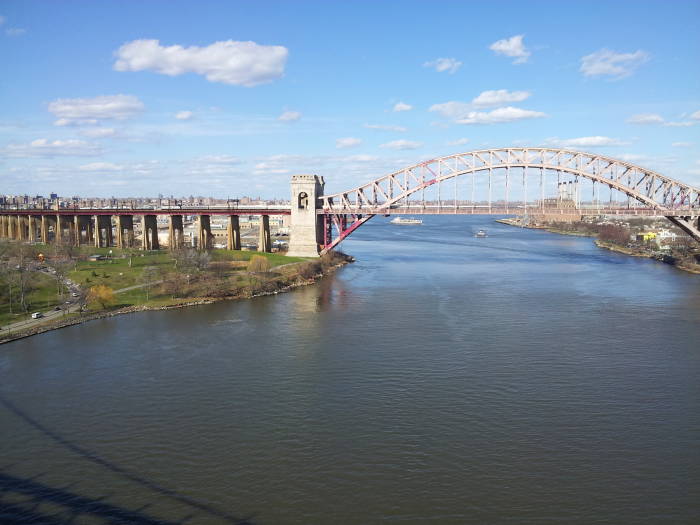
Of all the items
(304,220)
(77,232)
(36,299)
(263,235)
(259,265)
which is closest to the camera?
(36,299)

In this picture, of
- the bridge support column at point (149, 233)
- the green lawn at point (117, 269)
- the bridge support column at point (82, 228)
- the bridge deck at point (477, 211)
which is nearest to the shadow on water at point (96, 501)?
the green lawn at point (117, 269)

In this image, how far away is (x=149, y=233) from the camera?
59.5 m

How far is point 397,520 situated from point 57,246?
152ft

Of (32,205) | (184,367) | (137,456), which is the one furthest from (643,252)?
(32,205)

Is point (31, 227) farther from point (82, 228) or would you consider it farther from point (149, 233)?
point (149, 233)

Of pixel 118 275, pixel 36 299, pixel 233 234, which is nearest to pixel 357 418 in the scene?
pixel 36 299

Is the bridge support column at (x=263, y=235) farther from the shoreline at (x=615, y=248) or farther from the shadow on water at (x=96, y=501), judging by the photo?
the shadow on water at (x=96, y=501)

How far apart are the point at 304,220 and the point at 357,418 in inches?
1607

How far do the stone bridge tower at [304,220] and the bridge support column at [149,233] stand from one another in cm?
1476

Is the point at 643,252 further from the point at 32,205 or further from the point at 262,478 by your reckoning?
the point at 32,205

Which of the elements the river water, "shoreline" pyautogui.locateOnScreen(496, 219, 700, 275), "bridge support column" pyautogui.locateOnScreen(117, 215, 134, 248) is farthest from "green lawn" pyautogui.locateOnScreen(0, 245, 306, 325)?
"shoreline" pyautogui.locateOnScreen(496, 219, 700, 275)

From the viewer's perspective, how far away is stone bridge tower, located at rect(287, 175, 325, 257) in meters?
58.0

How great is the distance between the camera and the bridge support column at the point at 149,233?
5922 cm

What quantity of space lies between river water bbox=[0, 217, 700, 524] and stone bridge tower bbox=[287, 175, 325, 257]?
23841mm
